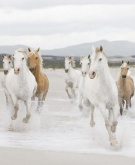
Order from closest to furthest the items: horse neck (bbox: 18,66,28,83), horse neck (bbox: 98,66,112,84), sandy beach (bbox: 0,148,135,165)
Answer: sandy beach (bbox: 0,148,135,165)
horse neck (bbox: 98,66,112,84)
horse neck (bbox: 18,66,28,83)

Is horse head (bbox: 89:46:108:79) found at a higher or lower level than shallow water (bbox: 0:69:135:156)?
A: higher

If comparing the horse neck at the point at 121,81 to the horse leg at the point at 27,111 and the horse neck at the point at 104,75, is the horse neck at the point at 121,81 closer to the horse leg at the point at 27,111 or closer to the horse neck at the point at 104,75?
the horse leg at the point at 27,111

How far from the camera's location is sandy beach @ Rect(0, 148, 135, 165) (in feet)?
22.4

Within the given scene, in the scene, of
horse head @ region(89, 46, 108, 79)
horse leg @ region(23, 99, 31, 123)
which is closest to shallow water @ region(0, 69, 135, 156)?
horse leg @ region(23, 99, 31, 123)

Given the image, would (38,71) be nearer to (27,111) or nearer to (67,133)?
(27,111)

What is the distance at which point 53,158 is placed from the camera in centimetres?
721

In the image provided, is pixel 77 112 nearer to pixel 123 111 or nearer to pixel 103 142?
pixel 123 111

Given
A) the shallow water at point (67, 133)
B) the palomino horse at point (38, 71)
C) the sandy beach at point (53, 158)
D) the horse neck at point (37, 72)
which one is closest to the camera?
the sandy beach at point (53, 158)

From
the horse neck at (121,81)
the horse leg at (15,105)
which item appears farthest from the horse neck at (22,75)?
the horse neck at (121,81)

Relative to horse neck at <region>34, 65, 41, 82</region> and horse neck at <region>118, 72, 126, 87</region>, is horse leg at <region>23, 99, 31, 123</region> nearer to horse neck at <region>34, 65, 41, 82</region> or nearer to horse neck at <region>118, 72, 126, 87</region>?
horse neck at <region>34, 65, 41, 82</region>

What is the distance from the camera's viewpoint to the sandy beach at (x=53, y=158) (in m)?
6.83

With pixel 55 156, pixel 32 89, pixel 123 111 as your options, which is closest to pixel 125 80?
pixel 123 111

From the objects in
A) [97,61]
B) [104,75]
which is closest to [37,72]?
[104,75]

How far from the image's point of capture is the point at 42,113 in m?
14.5
